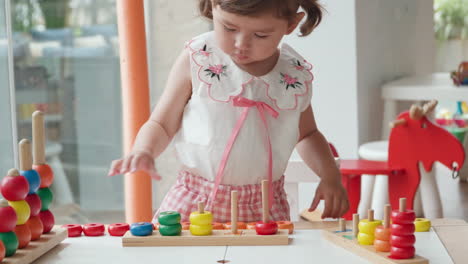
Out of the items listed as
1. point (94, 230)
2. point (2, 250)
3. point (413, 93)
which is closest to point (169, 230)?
point (94, 230)

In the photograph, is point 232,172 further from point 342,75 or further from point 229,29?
point 342,75

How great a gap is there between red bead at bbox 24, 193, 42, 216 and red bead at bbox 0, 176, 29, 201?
4 centimetres

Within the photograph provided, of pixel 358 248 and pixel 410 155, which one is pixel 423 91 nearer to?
pixel 410 155

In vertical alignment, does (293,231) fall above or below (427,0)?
below

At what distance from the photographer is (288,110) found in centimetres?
136

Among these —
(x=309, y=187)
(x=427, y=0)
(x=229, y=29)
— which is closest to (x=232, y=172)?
(x=229, y=29)

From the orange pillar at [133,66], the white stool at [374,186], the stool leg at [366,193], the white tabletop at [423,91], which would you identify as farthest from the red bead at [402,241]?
the white tabletop at [423,91]

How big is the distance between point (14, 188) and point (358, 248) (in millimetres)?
464

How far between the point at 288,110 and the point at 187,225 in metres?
0.34

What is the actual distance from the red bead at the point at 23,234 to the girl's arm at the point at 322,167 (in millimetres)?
564

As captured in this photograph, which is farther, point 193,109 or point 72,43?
point 72,43

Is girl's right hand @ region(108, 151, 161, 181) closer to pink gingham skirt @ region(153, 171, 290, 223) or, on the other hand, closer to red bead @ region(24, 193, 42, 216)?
red bead @ region(24, 193, 42, 216)

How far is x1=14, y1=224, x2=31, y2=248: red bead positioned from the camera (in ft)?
3.22

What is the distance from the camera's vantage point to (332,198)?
138cm
